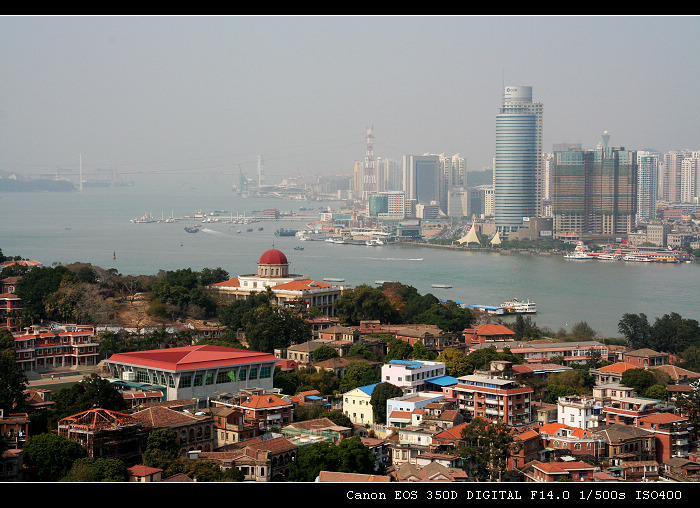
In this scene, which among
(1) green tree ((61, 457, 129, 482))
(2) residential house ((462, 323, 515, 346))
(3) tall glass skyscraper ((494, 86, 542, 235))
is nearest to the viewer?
(1) green tree ((61, 457, 129, 482))

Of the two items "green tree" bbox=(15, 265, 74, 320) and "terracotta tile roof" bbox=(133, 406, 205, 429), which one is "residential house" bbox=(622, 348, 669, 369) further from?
Result: "green tree" bbox=(15, 265, 74, 320)

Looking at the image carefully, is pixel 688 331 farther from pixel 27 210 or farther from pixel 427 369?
pixel 27 210

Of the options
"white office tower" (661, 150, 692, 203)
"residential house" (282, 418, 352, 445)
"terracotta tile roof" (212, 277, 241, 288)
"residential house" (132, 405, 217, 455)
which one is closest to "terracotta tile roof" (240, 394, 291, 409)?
"residential house" (282, 418, 352, 445)

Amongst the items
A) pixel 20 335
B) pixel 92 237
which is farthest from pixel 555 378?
pixel 92 237

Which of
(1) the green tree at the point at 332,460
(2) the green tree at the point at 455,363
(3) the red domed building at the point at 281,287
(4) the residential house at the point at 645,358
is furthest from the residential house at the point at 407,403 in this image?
(3) the red domed building at the point at 281,287

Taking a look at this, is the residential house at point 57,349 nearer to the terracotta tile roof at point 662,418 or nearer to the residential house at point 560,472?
the residential house at point 560,472

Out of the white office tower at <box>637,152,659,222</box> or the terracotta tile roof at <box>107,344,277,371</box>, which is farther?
the white office tower at <box>637,152,659,222</box>
